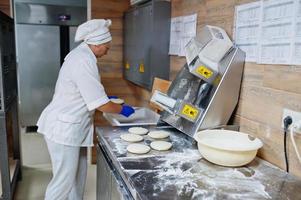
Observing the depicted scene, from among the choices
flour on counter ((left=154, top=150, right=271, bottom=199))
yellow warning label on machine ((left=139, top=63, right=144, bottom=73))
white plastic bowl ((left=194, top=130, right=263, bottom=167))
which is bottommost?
flour on counter ((left=154, top=150, right=271, bottom=199))

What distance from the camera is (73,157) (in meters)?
2.14

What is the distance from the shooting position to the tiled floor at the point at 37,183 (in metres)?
2.69

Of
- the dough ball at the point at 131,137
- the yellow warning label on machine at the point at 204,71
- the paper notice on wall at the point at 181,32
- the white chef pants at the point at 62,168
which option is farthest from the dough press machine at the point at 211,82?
the white chef pants at the point at 62,168

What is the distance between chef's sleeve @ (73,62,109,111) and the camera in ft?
6.36

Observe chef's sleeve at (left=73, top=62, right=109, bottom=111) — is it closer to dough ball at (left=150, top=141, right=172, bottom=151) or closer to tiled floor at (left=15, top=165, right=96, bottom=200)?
dough ball at (left=150, top=141, right=172, bottom=151)

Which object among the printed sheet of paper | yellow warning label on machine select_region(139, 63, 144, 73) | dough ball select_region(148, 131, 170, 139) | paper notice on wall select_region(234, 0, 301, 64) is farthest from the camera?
yellow warning label on machine select_region(139, 63, 144, 73)

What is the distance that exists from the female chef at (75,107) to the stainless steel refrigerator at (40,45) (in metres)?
2.00

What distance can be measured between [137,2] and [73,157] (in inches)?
62.3

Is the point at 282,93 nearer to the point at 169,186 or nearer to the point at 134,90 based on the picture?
the point at 169,186

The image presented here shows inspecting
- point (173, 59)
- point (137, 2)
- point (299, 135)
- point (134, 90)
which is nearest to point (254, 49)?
point (299, 135)

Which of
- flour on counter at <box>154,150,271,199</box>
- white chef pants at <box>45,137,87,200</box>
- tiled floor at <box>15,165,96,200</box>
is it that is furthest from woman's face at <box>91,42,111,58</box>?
tiled floor at <box>15,165,96,200</box>

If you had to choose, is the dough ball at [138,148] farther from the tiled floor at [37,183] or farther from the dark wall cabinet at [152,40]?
the tiled floor at [37,183]

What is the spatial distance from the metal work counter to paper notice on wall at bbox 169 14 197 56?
953 mm

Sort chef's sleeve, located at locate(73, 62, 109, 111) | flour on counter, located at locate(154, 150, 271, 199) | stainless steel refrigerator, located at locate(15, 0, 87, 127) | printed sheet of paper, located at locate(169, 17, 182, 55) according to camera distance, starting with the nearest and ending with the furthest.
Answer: flour on counter, located at locate(154, 150, 271, 199), chef's sleeve, located at locate(73, 62, 109, 111), printed sheet of paper, located at locate(169, 17, 182, 55), stainless steel refrigerator, located at locate(15, 0, 87, 127)
